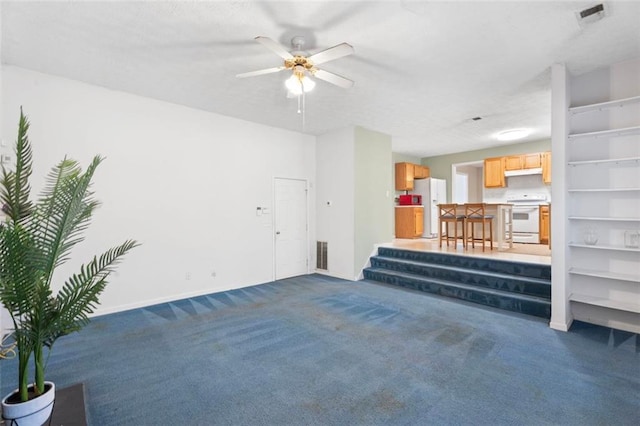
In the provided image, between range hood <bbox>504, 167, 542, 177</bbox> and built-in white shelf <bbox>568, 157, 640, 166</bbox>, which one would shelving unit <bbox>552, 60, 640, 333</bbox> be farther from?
range hood <bbox>504, 167, 542, 177</bbox>

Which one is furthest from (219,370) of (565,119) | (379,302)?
(565,119)

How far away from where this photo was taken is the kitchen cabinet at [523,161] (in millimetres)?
6907

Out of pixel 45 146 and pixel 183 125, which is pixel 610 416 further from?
pixel 45 146

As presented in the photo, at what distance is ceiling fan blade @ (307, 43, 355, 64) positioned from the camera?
8.00 ft

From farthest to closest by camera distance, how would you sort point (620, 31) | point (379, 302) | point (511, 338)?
1. point (379, 302)
2. point (511, 338)
3. point (620, 31)

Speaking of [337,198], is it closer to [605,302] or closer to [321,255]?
[321,255]

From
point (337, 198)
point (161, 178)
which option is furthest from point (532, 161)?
point (161, 178)

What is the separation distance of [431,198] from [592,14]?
610 cm

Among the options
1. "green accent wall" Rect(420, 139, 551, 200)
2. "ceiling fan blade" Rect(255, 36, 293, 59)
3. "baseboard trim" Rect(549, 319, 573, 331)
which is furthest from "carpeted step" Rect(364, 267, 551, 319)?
"green accent wall" Rect(420, 139, 551, 200)

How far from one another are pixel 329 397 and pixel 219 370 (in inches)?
40.0

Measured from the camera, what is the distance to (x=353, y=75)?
3.60 m

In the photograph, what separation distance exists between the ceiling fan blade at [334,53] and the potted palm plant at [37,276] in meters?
1.99

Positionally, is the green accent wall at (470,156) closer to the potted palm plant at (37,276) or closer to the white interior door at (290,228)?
the white interior door at (290,228)

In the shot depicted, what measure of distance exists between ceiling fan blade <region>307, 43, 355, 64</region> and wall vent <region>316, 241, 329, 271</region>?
162 inches
